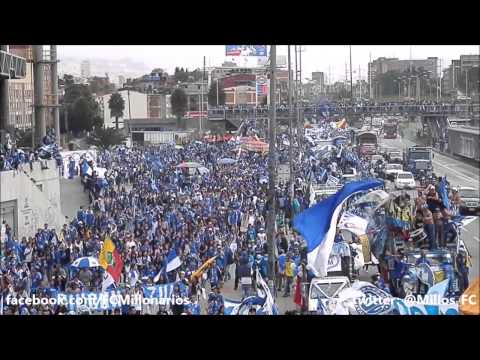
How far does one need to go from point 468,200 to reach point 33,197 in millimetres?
3106

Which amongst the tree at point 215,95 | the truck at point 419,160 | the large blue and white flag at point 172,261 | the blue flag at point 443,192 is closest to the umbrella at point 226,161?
the tree at point 215,95

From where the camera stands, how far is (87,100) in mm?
8258

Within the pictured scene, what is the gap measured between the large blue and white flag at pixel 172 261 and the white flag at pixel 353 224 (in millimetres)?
1180

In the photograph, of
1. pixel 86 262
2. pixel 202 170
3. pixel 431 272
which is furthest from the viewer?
pixel 202 170

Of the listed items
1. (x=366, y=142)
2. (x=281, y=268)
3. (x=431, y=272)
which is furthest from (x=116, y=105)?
(x=431, y=272)

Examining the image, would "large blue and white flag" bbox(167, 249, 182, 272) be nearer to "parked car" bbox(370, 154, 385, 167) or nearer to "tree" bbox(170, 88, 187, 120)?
"tree" bbox(170, 88, 187, 120)

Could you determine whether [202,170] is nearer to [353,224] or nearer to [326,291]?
[353,224]

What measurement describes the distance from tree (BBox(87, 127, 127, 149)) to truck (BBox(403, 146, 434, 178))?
82.6 inches

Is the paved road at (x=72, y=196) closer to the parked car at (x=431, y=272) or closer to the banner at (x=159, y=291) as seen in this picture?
the banner at (x=159, y=291)

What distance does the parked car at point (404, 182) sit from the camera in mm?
7849

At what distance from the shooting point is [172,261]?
8.02 metres
